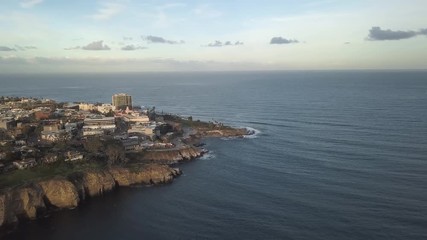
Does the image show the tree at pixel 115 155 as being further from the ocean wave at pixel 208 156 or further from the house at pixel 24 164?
the ocean wave at pixel 208 156

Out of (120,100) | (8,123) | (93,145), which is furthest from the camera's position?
(120,100)

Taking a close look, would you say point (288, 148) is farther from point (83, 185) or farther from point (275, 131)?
point (83, 185)

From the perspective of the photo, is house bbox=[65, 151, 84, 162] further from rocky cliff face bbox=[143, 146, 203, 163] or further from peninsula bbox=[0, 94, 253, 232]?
rocky cliff face bbox=[143, 146, 203, 163]

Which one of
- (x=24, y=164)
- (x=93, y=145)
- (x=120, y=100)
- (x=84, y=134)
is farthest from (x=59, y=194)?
(x=120, y=100)

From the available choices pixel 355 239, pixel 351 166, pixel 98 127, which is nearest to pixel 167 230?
pixel 355 239

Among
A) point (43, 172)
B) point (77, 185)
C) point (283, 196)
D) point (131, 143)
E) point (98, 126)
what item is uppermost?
point (98, 126)

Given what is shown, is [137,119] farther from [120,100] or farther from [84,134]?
[120,100]
